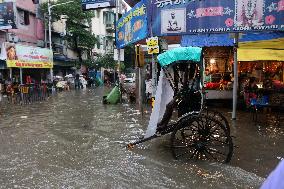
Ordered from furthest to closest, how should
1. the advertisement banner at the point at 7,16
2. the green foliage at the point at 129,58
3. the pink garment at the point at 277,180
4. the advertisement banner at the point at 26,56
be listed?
the green foliage at the point at 129,58
the advertisement banner at the point at 26,56
the advertisement banner at the point at 7,16
the pink garment at the point at 277,180

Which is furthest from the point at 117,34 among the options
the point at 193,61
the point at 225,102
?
the point at 193,61

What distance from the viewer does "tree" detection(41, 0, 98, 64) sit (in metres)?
40.8

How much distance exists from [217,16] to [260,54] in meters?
3.11

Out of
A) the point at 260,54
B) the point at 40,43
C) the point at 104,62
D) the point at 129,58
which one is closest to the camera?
the point at 260,54

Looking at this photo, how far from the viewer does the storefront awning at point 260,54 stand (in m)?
13.9

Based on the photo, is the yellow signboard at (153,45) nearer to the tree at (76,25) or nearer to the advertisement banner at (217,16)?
the advertisement banner at (217,16)

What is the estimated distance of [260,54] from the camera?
14078mm

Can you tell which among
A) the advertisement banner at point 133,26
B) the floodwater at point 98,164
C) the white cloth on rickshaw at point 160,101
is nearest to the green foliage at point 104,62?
the advertisement banner at point 133,26

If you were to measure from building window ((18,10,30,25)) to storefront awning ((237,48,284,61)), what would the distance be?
86.2ft

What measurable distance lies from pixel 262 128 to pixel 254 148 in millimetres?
2704

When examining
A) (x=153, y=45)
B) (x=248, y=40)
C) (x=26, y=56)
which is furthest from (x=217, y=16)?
(x=26, y=56)

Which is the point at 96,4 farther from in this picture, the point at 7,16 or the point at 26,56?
the point at 26,56

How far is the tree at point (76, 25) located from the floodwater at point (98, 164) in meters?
30.8

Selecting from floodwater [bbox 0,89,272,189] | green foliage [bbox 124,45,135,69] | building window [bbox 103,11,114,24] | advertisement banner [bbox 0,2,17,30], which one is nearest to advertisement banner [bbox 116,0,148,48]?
floodwater [bbox 0,89,272,189]
